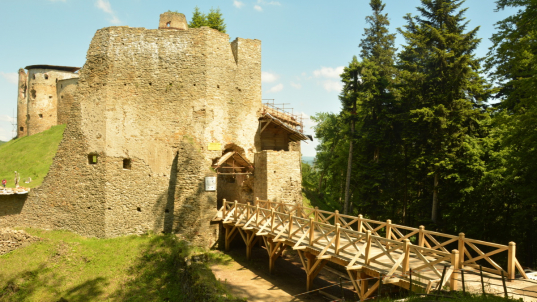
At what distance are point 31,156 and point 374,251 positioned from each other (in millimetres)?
23914

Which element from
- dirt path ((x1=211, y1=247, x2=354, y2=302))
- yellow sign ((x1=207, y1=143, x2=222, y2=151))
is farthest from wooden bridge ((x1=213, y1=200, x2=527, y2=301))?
yellow sign ((x1=207, y1=143, x2=222, y2=151))

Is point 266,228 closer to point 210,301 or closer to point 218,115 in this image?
point 210,301

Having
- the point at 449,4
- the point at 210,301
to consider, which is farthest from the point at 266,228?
the point at 449,4

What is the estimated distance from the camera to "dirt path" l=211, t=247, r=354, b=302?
34.0 ft

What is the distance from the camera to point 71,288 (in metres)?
11.3

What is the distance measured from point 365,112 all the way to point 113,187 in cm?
1346

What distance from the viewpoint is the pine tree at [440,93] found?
1480 centimetres

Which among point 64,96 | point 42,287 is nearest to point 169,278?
point 42,287

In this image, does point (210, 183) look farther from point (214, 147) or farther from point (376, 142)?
point (376, 142)

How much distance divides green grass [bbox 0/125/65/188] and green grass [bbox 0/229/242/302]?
7.14m

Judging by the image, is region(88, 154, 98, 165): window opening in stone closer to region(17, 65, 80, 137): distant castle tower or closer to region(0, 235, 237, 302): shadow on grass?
region(0, 235, 237, 302): shadow on grass

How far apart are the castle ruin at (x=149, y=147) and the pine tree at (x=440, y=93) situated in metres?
6.20

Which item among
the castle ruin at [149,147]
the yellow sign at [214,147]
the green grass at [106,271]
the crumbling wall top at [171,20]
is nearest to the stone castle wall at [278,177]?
the castle ruin at [149,147]

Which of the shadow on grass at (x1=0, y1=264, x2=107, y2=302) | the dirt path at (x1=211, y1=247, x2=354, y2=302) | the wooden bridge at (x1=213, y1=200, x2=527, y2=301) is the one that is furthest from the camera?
the shadow on grass at (x1=0, y1=264, x2=107, y2=302)
